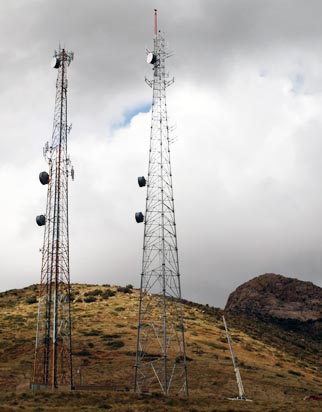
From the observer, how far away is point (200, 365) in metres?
56.0

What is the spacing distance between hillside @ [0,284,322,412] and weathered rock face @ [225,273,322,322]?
61463mm

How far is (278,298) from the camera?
531 ft

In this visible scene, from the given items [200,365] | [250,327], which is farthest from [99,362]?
[250,327]

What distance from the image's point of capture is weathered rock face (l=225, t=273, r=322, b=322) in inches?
6038

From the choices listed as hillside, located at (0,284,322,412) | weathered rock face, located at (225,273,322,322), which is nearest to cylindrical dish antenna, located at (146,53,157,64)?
hillside, located at (0,284,322,412)

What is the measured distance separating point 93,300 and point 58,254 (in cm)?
4718

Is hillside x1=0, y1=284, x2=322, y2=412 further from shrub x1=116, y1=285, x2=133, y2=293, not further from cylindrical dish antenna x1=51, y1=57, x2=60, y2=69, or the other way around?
cylindrical dish antenna x1=51, y1=57, x2=60, y2=69

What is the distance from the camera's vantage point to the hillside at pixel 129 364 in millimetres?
38688

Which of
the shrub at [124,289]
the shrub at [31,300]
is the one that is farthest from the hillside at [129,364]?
the shrub at [124,289]

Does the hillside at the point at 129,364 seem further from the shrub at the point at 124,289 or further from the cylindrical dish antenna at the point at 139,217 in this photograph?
the cylindrical dish antenna at the point at 139,217

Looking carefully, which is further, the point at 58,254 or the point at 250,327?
the point at 250,327

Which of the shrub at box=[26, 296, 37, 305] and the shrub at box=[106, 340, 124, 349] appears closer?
the shrub at box=[106, 340, 124, 349]

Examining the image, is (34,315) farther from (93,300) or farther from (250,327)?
(250,327)

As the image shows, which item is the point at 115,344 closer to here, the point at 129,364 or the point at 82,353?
the point at 82,353
